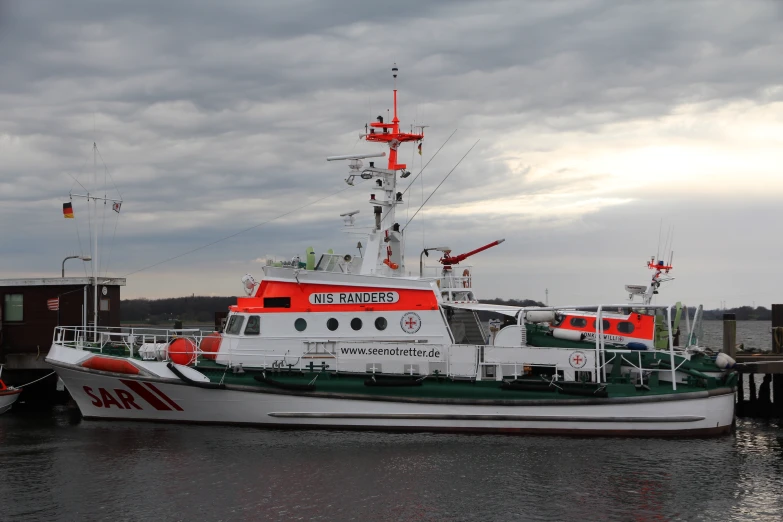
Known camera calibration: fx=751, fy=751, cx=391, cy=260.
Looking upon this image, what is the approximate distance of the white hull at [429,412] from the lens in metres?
15.4

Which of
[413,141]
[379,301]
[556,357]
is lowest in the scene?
[556,357]

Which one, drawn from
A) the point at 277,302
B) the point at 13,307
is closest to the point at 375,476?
the point at 277,302

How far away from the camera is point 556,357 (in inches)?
630

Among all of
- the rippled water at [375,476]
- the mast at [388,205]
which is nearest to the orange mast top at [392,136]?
the mast at [388,205]

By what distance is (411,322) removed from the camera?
655 inches

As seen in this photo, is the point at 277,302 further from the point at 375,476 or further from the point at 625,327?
the point at 625,327

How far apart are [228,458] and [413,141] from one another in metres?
8.46

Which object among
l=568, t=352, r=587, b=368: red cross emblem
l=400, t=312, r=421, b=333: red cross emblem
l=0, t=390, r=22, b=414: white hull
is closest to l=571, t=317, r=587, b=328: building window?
l=568, t=352, r=587, b=368: red cross emblem

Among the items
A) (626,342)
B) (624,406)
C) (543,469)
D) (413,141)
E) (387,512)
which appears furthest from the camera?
(413,141)

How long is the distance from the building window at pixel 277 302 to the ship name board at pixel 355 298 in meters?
0.57

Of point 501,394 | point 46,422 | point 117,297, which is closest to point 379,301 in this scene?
point 501,394

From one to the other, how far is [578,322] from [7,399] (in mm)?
14479

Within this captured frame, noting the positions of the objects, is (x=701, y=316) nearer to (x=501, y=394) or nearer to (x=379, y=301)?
(x=501, y=394)

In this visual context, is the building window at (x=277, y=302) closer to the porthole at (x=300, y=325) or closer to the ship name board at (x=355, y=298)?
the porthole at (x=300, y=325)
